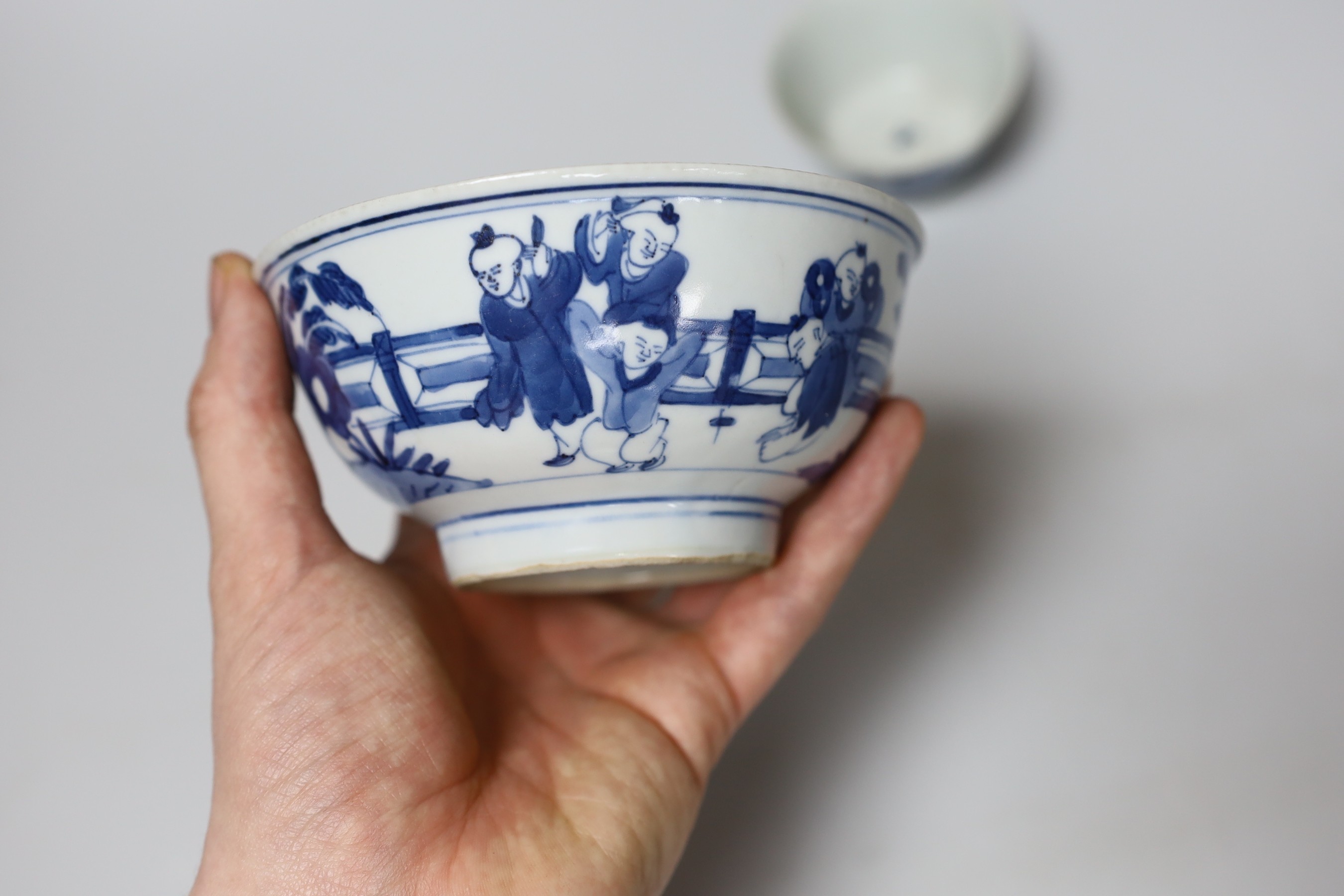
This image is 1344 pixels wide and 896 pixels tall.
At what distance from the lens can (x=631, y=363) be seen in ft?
1.79

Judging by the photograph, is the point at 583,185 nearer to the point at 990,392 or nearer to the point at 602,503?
the point at 602,503

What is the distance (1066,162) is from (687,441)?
0.77 metres

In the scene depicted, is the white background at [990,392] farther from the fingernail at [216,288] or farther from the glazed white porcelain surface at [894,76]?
the fingernail at [216,288]

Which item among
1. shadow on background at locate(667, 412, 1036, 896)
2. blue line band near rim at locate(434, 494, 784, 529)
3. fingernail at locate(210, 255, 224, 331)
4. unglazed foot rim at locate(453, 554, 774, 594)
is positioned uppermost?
fingernail at locate(210, 255, 224, 331)

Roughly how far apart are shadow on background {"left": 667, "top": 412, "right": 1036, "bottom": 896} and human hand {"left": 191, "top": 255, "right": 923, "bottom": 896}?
16cm

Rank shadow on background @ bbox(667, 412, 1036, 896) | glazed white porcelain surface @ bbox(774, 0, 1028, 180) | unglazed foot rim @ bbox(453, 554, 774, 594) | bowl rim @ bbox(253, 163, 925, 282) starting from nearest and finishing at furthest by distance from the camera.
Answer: bowl rim @ bbox(253, 163, 925, 282) → unglazed foot rim @ bbox(453, 554, 774, 594) → shadow on background @ bbox(667, 412, 1036, 896) → glazed white porcelain surface @ bbox(774, 0, 1028, 180)

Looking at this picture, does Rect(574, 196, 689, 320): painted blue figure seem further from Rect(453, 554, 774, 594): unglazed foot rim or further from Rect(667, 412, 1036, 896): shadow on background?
Rect(667, 412, 1036, 896): shadow on background

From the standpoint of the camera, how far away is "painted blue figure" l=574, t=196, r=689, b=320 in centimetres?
53

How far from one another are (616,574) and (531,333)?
21 cm

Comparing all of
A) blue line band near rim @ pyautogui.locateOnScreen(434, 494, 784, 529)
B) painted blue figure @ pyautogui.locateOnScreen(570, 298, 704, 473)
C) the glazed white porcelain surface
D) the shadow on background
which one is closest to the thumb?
blue line band near rim @ pyautogui.locateOnScreen(434, 494, 784, 529)

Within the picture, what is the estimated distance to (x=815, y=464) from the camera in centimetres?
67

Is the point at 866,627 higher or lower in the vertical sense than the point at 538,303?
lower

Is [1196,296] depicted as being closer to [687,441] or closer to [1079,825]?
[1079,825]

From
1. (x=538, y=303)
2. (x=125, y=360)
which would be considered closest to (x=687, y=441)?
(x=538, y=303)
